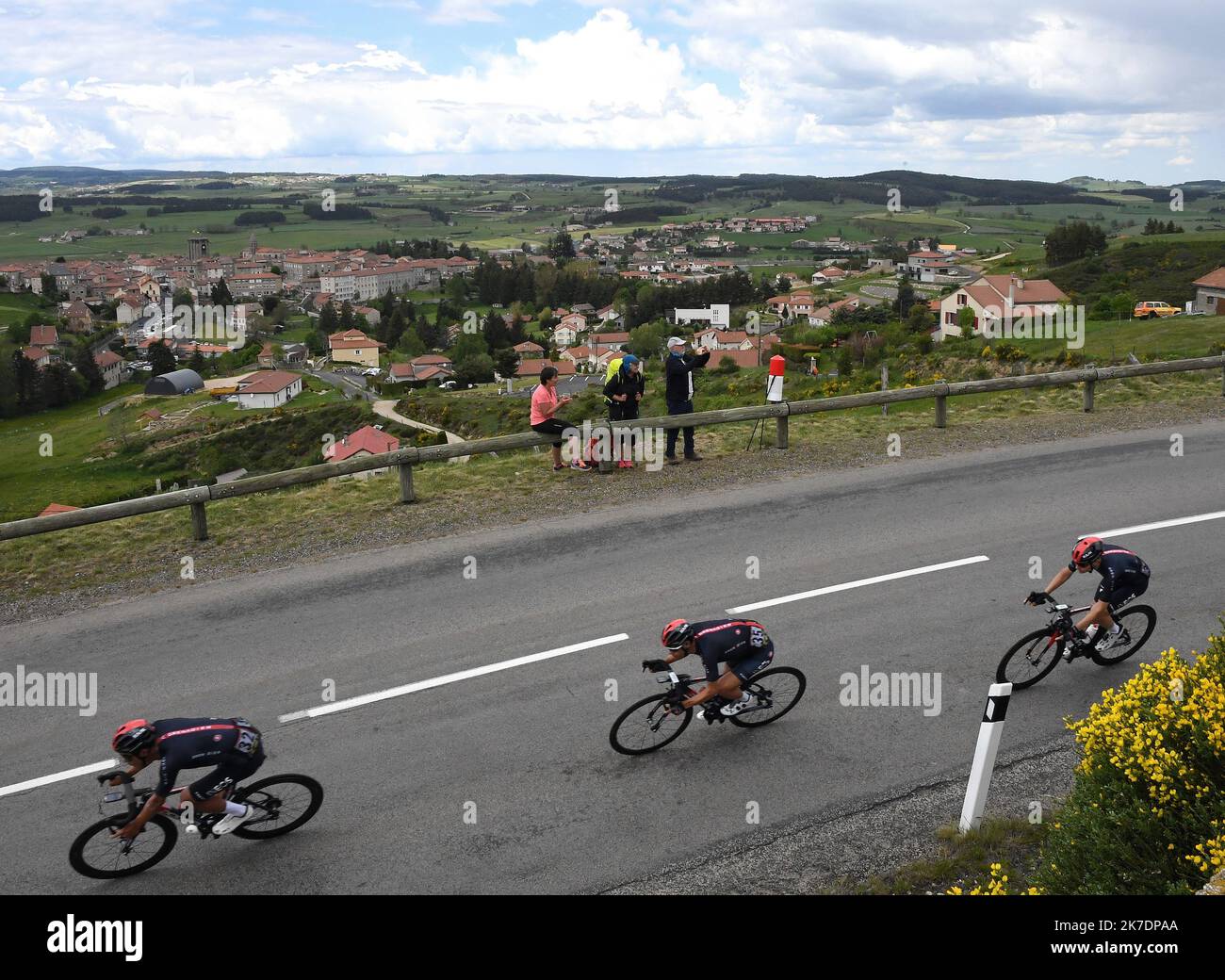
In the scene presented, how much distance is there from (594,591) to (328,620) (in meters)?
2.63

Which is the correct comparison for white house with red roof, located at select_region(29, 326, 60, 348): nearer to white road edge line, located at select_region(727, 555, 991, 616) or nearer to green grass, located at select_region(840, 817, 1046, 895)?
white road edge line, located at select_region(727, 555, 991, 616)

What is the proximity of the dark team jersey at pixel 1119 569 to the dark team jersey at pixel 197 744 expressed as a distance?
6512mm

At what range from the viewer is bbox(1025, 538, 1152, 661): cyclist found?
27.0ft

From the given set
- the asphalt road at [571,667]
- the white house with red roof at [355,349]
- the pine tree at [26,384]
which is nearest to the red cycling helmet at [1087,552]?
the asphalt road at [571,667]

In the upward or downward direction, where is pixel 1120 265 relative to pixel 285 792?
upward

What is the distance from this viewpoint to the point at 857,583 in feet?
34.1

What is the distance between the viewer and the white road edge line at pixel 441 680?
817cm

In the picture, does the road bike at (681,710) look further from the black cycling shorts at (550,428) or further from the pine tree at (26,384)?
the pine tree at (26,384)

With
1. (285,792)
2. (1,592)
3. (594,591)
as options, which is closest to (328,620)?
(594,591)

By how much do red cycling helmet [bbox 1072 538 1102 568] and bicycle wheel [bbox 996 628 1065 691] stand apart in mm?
623
